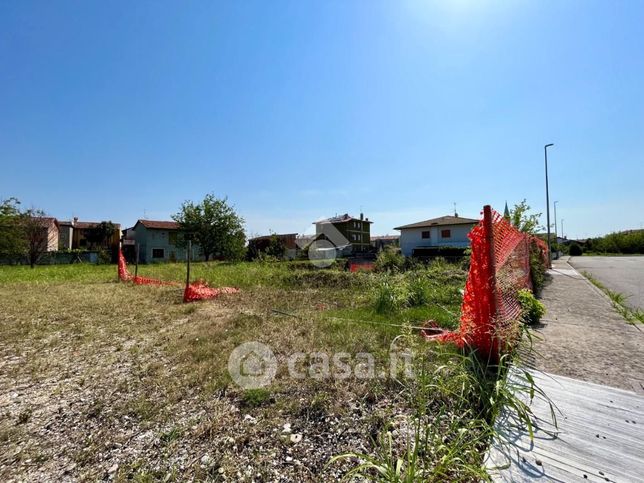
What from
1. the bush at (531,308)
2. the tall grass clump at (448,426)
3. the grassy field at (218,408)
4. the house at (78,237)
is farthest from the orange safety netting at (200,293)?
the house at (78,237)

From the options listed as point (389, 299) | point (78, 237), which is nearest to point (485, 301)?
point (389, 299)

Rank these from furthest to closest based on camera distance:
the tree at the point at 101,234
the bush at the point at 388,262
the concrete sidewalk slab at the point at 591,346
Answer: the tree at the point at 101,234
the bush at the point at 388,262
the concrete sidewalk slab at the point at 591,346

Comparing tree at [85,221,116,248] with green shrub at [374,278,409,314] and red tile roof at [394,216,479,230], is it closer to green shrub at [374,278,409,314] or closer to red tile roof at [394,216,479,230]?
red tile roof at [394,216,479,230]

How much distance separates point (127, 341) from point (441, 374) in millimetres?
4257

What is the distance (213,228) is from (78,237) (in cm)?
2484

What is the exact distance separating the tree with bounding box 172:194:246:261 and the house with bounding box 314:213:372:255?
14.9 metres

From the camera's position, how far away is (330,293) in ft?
27.1

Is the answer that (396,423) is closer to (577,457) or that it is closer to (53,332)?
(577,457)

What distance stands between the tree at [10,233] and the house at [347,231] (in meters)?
31.1

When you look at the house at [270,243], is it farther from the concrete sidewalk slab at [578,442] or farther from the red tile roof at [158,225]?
the concrete sidewalk slab at [578,442]

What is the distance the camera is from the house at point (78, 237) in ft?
127

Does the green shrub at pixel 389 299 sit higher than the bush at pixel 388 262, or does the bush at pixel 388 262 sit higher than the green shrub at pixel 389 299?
the bush at pixel 388 262

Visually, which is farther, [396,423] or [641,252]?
[641,252]

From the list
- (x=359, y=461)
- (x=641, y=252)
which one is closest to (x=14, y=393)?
(x=359, y=461)
